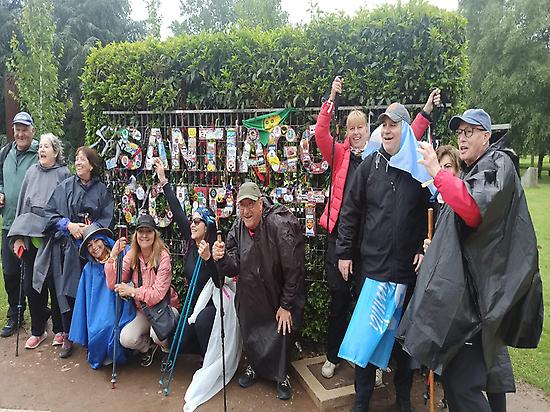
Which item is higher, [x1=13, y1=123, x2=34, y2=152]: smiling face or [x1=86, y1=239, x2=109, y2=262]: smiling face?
[x1=13, y1=123, x2=34, y2=152]: smiling face

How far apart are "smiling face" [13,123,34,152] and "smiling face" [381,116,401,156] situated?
3620 millimetres

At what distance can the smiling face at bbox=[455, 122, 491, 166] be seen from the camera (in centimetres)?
254

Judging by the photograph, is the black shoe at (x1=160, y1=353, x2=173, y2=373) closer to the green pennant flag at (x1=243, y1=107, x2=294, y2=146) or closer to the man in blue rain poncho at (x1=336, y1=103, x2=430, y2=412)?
the man in blue rain poncho at (x1=336, y1=103, x2=430, y2=412)

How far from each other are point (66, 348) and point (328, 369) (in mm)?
2445

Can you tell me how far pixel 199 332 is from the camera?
3.74 m

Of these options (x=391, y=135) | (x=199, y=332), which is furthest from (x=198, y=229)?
(x=391, y=135)

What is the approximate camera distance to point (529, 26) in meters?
20.9

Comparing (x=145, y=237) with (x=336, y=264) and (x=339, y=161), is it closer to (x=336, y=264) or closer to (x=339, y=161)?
(x=336, y=264)

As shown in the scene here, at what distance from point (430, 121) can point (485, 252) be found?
1.43 metres

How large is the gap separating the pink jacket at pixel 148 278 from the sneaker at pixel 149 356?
0.48 metres

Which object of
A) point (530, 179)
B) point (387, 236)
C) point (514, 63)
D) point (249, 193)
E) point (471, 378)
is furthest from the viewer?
point (514, 63)

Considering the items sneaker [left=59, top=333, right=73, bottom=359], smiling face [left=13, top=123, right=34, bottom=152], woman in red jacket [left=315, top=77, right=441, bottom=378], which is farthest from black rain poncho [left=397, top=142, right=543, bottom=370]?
smiling face [left=13, top=123, right=34, bottom=152]

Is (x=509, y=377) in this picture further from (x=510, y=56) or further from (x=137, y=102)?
(x=510, y=56)

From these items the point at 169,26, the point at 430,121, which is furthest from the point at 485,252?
the point at 169,26
